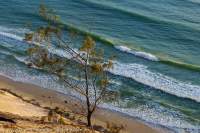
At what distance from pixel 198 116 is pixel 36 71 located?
34.7 ft

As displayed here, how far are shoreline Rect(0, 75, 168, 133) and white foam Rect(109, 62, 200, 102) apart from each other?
14.1 feet

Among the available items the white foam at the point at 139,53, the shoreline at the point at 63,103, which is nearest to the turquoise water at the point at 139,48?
the white foam at the point at 139,53

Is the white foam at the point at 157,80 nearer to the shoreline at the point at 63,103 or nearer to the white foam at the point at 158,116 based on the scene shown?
the white foam at the point at 158,116

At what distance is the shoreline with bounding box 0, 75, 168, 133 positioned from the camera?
89.9ft

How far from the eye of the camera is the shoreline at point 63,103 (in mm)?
27406

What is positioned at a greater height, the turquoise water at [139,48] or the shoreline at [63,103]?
the turquoise water at [139,48]

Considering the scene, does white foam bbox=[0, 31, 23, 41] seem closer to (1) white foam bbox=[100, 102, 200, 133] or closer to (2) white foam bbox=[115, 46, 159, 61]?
(2) white foam bbox=[115, 46, 159, 61]

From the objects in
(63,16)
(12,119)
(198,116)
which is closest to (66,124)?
(12,119)

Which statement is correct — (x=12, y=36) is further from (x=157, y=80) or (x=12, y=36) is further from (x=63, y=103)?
(x=157, y=80)

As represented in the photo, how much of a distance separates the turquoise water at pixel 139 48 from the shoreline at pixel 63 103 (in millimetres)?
555

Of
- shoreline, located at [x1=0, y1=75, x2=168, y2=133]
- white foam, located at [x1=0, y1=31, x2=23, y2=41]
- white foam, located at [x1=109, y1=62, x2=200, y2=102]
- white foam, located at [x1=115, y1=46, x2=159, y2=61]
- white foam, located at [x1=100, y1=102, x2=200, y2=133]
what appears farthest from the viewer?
white foam, located at [x1=0, y1=31, x2=23, y2=41]

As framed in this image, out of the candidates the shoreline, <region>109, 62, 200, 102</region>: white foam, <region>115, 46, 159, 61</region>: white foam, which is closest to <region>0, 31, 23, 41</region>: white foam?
the shoreline

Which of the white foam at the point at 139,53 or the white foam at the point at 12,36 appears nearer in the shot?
the white foam at the point at 139,53

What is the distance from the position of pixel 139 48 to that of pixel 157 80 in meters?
5.57
